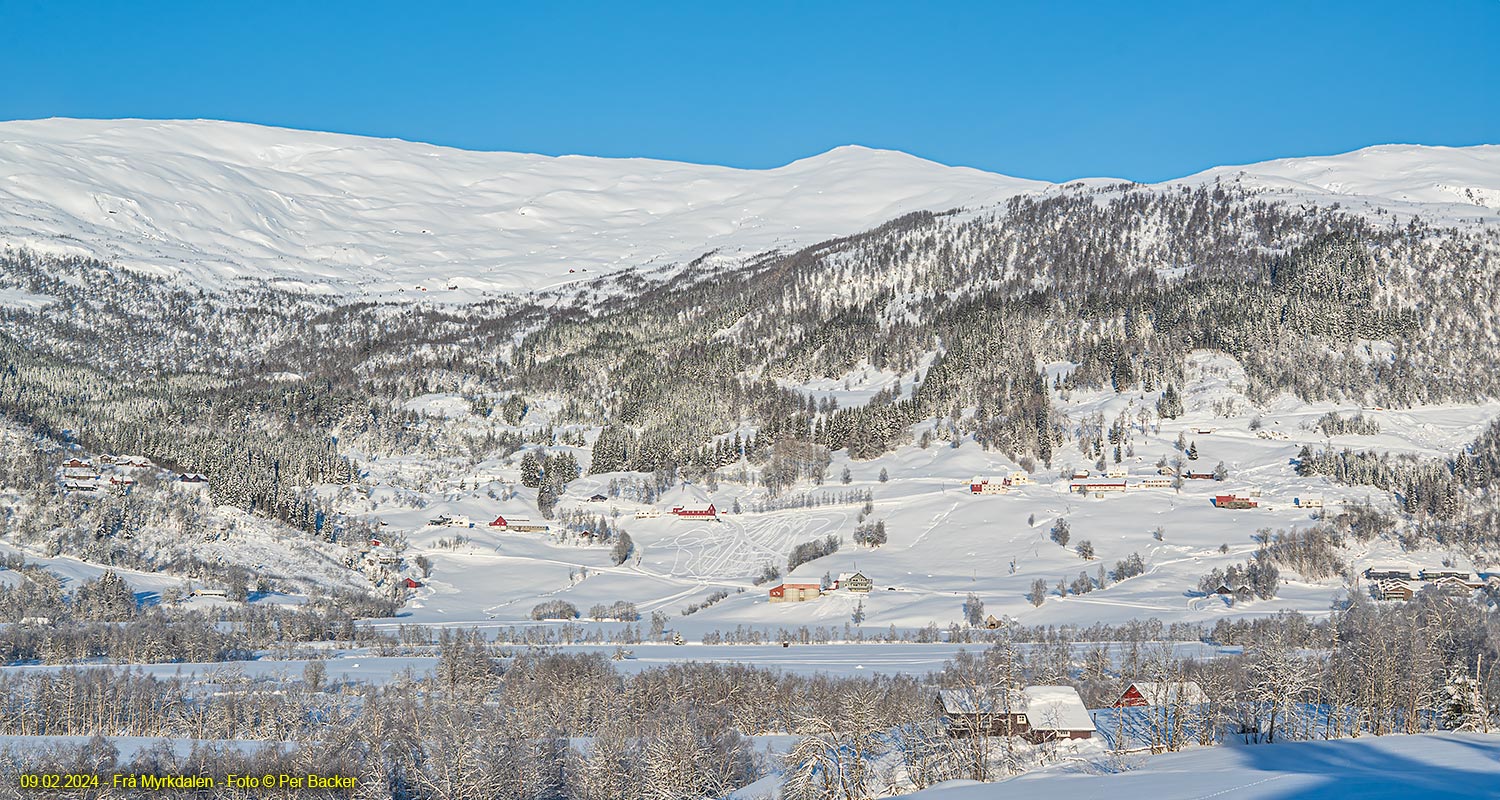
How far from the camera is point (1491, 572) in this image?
14650 cm

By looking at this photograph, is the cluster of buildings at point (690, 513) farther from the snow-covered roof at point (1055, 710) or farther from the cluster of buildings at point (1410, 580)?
the snow-covered roof at point (1055, 710)

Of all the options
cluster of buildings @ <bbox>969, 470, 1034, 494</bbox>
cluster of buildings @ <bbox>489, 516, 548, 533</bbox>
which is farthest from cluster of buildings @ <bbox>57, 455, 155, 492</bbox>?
cluster of buildings @ <bbox>969, 470, 1034, 494</bbox>

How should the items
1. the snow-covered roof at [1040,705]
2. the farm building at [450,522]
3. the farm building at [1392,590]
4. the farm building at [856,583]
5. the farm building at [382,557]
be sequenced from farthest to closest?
the farm building at [450,522], the farm building at [382,557], the farm building at [856,583], the farm building at [1392,590], the snow-covered roof at [1040,705]

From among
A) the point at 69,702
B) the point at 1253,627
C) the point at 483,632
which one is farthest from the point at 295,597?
the point at 1253,627

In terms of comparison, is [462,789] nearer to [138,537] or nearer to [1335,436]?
[138,537]

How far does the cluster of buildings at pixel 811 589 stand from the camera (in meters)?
151

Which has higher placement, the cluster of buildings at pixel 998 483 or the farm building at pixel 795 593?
the cluster of buildings at pixel 998 483

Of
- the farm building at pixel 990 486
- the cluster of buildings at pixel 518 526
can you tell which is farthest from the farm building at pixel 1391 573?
the cluster of buildings at pixel 518 526

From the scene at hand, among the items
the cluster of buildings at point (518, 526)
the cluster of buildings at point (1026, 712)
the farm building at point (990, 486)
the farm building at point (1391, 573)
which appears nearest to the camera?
the cluster of buildings at point (1026, 712)

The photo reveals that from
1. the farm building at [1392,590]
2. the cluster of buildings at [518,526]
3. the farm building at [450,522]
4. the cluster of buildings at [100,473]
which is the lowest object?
the farm building at [1392,590]

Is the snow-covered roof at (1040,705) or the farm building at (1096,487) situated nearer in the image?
the snow-covered roof at (1040,705)

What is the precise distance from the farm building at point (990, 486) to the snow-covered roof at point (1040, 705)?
350ft

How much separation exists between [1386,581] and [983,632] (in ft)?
158

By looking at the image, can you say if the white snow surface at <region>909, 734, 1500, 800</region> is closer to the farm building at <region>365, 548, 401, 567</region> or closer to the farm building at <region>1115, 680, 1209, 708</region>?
the farm building at <region>1115, 680, 1209, 708</region>
